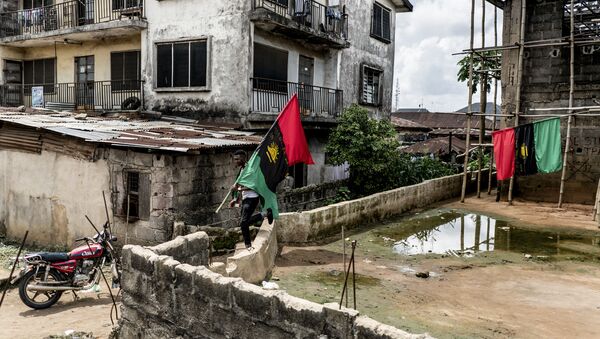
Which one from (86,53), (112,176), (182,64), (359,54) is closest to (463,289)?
(112,176)

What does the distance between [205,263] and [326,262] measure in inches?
105

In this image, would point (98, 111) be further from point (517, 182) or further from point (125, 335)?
point (517, 182)

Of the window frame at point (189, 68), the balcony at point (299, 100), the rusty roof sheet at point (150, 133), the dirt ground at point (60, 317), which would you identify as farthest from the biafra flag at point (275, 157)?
the window frame at point (189, 68)

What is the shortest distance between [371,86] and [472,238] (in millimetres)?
10667

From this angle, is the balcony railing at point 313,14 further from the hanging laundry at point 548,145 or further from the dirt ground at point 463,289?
the dirt ground at point 463,289

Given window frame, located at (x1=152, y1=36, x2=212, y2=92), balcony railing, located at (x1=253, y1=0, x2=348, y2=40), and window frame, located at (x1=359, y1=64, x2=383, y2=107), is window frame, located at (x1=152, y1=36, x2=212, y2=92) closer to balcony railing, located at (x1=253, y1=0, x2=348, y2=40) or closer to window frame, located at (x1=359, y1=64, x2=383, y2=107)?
balcony railing, located at (x1=253, y1=0, x2=348, y2=40)

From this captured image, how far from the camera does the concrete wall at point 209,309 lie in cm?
415

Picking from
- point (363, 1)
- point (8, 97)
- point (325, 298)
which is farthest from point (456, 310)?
point (8, 97)

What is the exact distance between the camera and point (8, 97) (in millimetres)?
19766

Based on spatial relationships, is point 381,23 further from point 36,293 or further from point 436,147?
point 36,293

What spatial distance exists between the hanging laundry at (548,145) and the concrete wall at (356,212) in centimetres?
336

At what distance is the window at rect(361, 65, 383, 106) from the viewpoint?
66.9 ft

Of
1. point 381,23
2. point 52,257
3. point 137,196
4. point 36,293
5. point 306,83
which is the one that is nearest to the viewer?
point 52,257

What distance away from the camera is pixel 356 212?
12086mm
